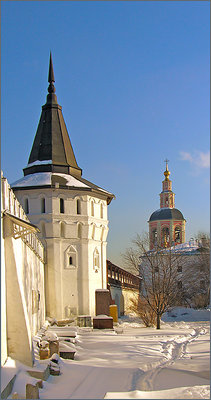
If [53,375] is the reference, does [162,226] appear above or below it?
A: above

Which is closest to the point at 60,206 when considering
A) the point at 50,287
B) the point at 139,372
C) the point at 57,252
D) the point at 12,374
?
the point at 57,252

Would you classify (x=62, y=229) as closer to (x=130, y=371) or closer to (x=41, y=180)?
(x=41, y=180)

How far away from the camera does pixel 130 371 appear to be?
1125 centimetres

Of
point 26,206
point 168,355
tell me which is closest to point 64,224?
point 26,206

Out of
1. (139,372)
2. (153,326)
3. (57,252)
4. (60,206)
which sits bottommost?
(153,326)

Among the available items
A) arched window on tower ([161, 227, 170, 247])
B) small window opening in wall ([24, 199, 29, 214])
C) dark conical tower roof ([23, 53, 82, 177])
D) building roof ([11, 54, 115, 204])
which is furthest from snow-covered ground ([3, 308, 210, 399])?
arched window on tower ([161, 227, 170, 247])

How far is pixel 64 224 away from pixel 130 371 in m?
13.9

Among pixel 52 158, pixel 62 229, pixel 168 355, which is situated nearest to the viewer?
pixel 168 355

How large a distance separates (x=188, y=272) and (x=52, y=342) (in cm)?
2682

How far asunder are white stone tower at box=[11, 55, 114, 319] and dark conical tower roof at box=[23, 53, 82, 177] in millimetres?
58

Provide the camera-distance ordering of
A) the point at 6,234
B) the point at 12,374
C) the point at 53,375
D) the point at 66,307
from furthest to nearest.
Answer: the point at 66,307 < the point at 53,375 < the point at 6,234 < the point at 12,374

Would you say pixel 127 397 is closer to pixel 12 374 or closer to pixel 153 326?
pixel 12 374

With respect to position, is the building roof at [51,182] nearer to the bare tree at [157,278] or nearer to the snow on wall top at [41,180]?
the snow on wall top at [41,180]

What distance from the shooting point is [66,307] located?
23828 millimetres
